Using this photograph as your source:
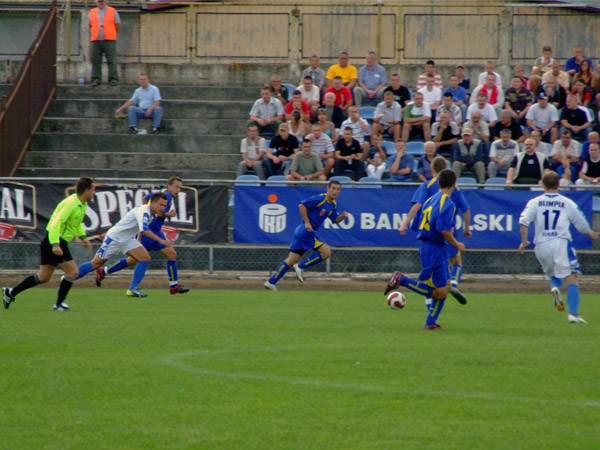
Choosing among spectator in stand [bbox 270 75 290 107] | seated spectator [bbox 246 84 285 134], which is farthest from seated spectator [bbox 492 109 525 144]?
spectator in stand [bbox 270 75 290 107]

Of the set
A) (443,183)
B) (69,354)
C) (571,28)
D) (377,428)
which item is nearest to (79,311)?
(69,354)

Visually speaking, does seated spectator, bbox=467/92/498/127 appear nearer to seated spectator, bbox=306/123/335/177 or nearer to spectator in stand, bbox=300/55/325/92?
seated spectator, bbox=306/123/335/177

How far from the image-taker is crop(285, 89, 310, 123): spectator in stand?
21.3 meters

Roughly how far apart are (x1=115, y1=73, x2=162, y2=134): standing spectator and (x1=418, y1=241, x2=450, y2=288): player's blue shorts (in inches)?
512

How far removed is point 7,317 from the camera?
12.6 meters

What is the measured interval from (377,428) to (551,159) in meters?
14.6

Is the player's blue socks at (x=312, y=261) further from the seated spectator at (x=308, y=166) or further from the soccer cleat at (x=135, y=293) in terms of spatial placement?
the soccer cleat at (x=135, y=293)

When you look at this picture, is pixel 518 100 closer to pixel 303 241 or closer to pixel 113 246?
pixel 303 241

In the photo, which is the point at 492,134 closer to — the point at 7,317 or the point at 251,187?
the point at 251,187

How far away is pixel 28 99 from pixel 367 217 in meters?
9.14

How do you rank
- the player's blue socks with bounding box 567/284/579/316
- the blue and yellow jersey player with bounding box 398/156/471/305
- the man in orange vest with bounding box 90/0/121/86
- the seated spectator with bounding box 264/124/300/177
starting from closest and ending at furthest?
the player's blue socks with bounding box 567/284/579/316
the blue and yellow jersey player with bounding box 398/156/471/305
the seated spectator with bounding box 264/124/300/177
the man in orange vest with bounding box 90/0/121/86

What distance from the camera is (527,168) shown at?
19.2 m

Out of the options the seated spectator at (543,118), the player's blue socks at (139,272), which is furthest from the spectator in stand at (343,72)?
the player's blue socks at (139,272)

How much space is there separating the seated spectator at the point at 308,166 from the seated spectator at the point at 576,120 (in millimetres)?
5483
